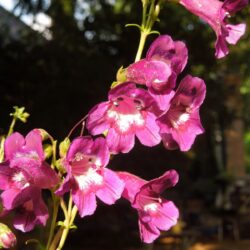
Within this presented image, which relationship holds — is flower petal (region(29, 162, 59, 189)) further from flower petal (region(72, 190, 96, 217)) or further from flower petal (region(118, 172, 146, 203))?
flower petal (region(118, 172, 146, 203))

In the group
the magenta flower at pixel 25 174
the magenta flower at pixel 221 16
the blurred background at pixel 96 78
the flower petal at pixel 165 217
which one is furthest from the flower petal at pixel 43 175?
the blurred background at pixel 96 78

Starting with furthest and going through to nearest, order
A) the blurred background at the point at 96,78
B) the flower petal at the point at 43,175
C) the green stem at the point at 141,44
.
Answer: the blurred background at the point at 96,78, the green stem at the point at 141,44, the flower petal at the point at 43,175

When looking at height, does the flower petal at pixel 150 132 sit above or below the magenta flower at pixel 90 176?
above

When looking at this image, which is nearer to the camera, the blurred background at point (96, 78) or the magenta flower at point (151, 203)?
the magenta flower at point (151, 203)

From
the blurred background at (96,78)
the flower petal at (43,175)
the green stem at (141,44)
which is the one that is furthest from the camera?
the blurred background at (96,78)

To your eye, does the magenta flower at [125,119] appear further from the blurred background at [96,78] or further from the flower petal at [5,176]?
the blurred background at [96,78]
